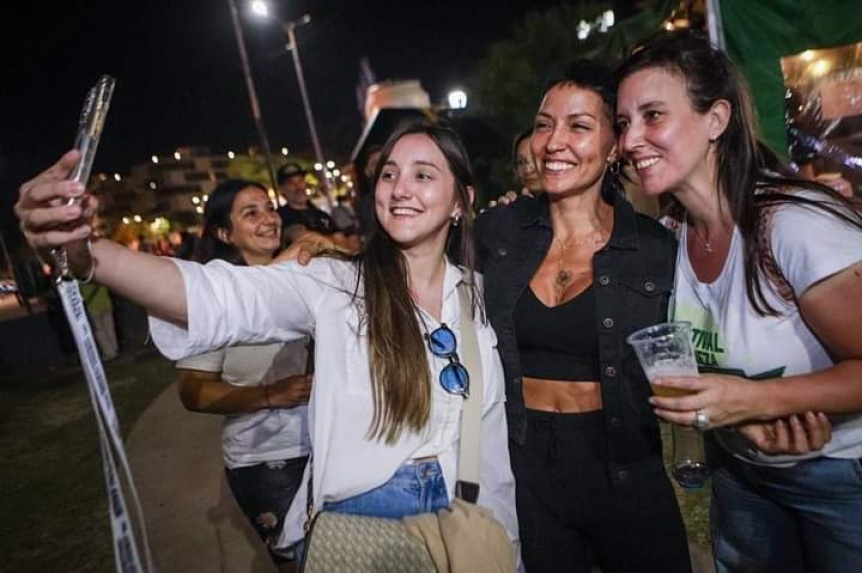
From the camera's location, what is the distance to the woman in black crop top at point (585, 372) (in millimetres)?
2367

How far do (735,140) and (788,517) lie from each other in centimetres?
147

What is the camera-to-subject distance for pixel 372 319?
2.01 metres

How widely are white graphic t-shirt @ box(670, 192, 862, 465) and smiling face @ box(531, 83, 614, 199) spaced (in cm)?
78

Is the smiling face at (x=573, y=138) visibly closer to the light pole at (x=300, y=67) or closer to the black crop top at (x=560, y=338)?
the black crop top at (x=560, y=338)

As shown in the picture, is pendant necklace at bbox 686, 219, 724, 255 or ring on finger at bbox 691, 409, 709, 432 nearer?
ring on finger at bbox 691, 409, 709, 432

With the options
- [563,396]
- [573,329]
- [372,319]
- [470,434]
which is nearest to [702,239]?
[573,329]

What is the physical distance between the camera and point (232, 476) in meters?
3.01

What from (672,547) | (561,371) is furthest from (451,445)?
(672,547)

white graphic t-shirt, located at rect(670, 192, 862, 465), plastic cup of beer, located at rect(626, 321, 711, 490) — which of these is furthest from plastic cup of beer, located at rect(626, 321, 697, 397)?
white graphic t-shirt, located at rect(670, 192, 862, 465)

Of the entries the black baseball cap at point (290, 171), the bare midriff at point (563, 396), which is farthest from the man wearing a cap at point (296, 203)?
the bare midriff at point (563, 396)

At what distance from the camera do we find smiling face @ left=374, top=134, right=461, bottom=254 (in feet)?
7.43

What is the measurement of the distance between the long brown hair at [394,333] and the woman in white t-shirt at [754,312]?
2.59 ft

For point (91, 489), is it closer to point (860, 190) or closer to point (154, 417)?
point (154, 417)

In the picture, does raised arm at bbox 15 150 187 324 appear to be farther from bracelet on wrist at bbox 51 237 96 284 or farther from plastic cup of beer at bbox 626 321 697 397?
plastic cup of beer at bbox 626 321 697 397
